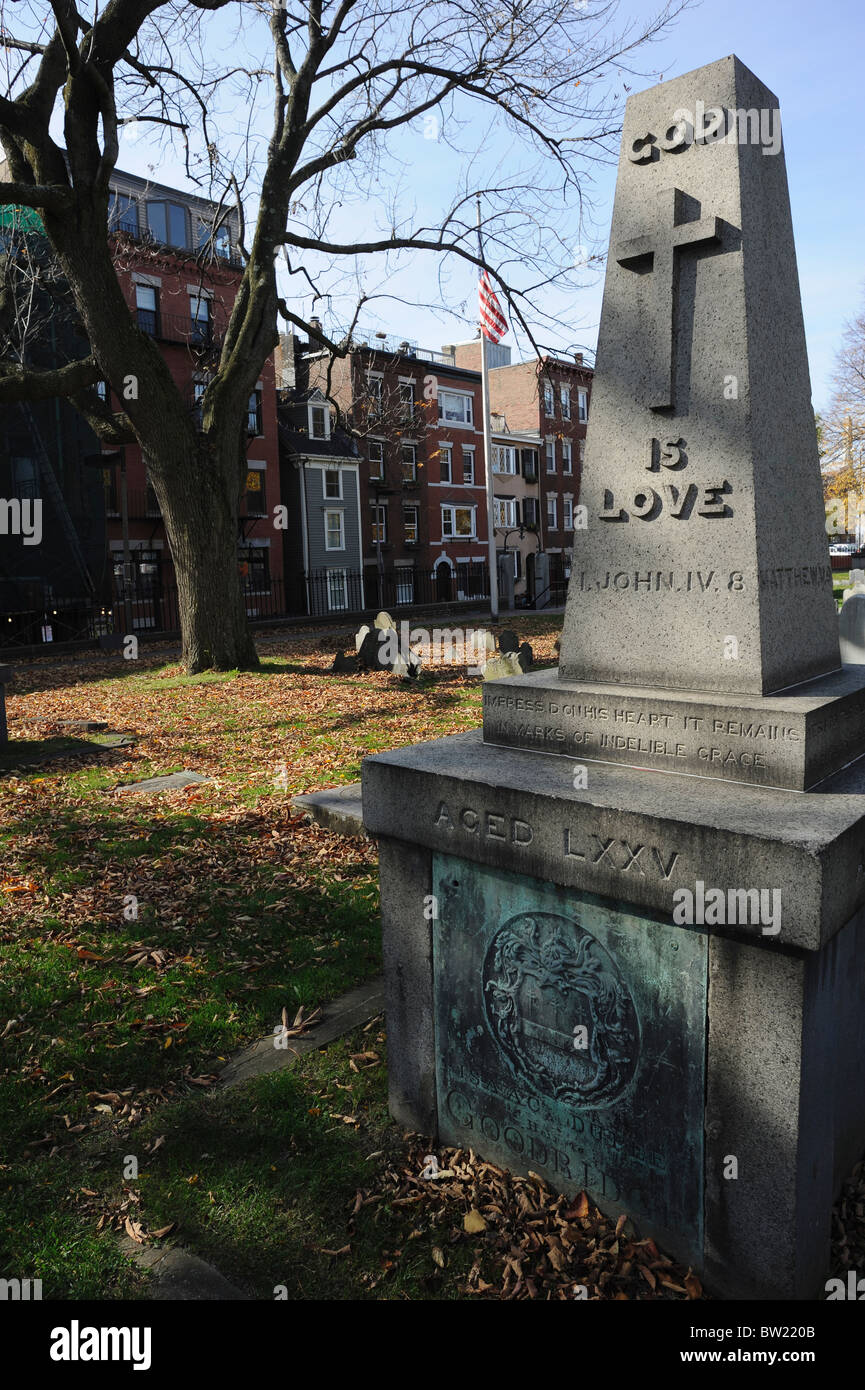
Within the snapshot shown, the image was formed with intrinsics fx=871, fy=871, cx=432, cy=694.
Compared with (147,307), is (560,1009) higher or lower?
lower

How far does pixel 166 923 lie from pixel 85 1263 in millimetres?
2705

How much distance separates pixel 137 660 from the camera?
20.4 metres

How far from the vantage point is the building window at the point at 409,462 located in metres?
43.6

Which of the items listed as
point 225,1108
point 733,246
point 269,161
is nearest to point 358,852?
point 225,1108

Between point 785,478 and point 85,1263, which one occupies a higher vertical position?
point 785,478

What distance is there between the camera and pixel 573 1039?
2912 mm

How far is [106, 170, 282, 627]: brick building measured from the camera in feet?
99.6

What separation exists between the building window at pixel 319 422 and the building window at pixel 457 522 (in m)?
7.74

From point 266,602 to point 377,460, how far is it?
11272mm

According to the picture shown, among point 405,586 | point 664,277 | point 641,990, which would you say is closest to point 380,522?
point 405,586

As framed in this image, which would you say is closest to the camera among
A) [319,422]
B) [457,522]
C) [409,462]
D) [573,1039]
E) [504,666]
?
[573,1039]

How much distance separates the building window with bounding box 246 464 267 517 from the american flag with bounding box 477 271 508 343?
15509 millimetres

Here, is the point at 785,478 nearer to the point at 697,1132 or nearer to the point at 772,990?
the point at 772,990

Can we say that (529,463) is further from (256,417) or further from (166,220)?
(166,220)
